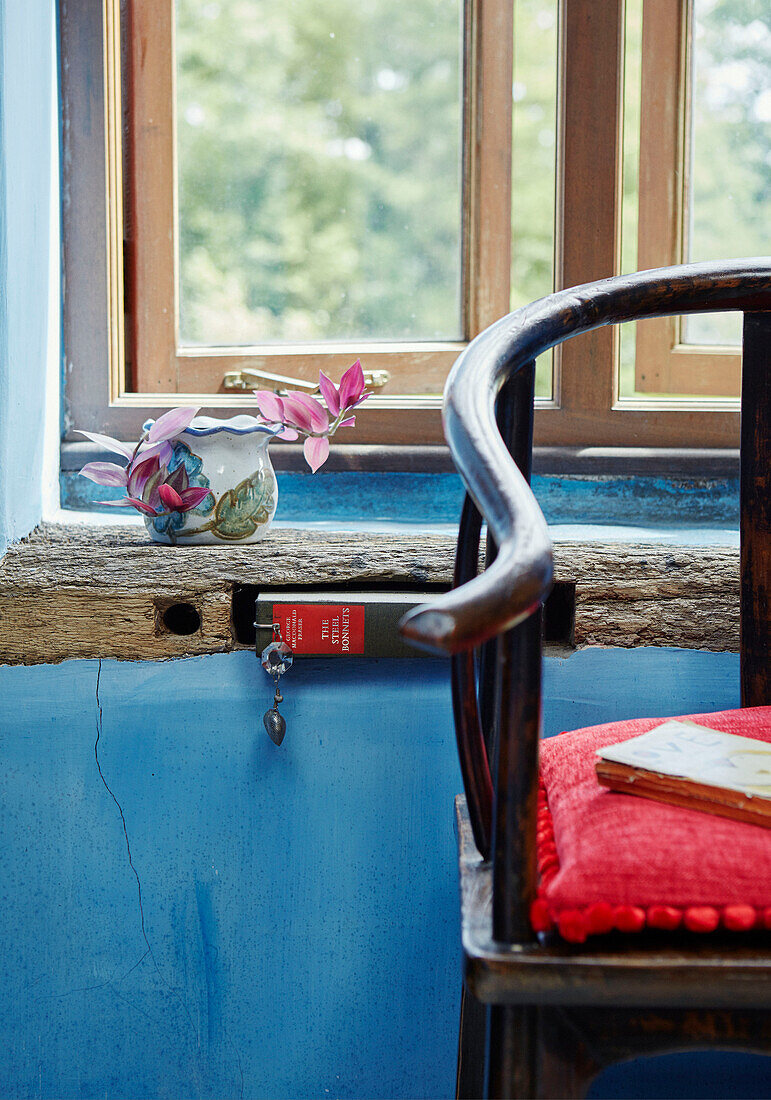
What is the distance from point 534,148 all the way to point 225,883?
46.1 inches

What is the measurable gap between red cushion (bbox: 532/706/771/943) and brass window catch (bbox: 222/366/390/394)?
96 centimetres

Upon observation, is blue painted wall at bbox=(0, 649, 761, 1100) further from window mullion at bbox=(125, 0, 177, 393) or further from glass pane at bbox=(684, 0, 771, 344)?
glass pane at bbox=(684, 0, 771, 344)

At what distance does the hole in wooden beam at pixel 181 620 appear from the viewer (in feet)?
3.33

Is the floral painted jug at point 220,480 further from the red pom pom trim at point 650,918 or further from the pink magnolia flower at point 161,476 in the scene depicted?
the red pom pom trim at point 650,918

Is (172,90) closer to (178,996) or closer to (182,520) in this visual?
(182,520)

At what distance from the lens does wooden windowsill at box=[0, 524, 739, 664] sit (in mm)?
971

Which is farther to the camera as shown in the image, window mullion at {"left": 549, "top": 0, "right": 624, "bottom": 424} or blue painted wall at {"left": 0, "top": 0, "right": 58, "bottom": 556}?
window mullion at {"left": 549, "top": 0, "right": 624, "bottom": 424}

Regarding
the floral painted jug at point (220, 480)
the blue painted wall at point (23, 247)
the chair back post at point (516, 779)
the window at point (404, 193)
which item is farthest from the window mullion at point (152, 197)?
the chair back post at point (516, 779)

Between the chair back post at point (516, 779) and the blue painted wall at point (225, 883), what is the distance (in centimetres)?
52

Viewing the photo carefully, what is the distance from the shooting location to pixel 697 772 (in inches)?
22.0

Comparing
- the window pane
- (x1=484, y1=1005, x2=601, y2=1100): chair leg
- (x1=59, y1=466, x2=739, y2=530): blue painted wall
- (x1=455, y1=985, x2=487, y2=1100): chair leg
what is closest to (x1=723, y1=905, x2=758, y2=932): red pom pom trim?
(x1=484, y1=1005, x2=601, y2=1100): chair leg

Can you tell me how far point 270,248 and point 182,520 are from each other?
0.60m

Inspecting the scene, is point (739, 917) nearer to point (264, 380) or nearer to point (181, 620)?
point (181, 620)

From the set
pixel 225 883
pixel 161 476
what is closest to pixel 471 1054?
pixel 225 883
